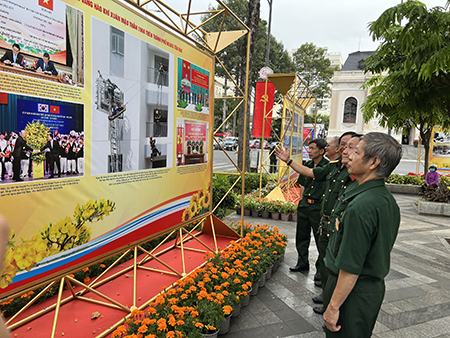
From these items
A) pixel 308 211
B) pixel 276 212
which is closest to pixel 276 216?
pixel 276 212

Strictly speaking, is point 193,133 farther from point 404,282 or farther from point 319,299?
point 404,282

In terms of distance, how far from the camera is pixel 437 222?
7.74 m

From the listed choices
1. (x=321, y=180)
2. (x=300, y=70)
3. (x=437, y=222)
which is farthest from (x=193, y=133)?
(x=300, y=70)

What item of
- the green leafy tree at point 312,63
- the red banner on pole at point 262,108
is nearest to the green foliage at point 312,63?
the green leafy tree at point 312,63

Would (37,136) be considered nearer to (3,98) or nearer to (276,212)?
(3,98)

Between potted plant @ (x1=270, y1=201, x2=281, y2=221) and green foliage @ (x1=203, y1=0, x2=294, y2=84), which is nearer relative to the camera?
potted plant @ (x1=270, y1=201, x2=281, y2=221)

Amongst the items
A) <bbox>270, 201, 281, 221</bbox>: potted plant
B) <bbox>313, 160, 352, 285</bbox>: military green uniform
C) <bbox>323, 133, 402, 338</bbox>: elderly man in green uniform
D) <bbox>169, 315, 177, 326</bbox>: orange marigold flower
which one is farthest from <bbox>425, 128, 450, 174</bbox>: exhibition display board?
<bbox>169, 315, 177, 326</bbox>: orange marigold flower

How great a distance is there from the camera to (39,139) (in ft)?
6.31

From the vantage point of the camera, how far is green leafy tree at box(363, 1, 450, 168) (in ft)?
12.9

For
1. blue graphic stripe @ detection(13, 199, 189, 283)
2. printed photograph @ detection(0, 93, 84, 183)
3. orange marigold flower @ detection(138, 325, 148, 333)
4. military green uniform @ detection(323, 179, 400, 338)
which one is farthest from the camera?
orange marigold flower @ detection(138, 325, 148, 333)

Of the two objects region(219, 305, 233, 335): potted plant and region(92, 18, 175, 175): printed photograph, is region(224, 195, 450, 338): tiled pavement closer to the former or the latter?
region(219, 305, 233, 335): potted plant

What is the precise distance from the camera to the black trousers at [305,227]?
4.01m

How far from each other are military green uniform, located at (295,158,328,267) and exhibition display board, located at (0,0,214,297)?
5.62 ft

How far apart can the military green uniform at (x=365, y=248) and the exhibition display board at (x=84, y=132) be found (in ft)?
5.51
